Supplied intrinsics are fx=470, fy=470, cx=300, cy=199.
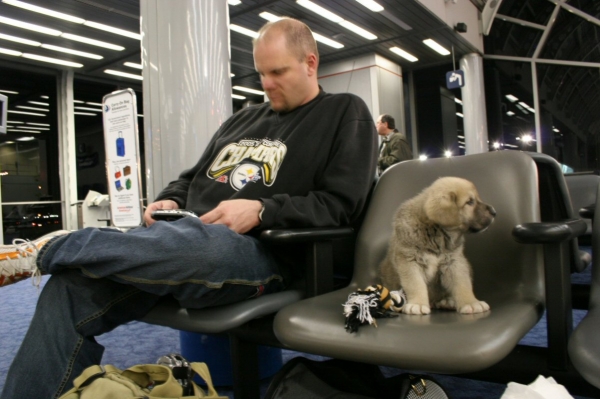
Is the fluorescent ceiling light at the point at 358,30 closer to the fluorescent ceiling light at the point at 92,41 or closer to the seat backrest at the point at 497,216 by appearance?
the fluorescent ceiling light at the point at 92,41

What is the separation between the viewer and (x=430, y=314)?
4.05 feet

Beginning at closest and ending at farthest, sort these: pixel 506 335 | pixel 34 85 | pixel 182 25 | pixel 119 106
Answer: pixel 506 335, pixel 182 25, pixel 119 106, pixel 34 85

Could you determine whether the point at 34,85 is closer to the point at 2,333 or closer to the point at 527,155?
the point at 2,333

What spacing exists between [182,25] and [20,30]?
19.6 ft

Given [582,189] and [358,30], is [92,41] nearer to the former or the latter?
[358,30]

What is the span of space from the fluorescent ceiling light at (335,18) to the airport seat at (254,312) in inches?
251

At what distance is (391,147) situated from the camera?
604 centimetres

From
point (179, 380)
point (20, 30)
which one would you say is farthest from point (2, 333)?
point (20, 30)

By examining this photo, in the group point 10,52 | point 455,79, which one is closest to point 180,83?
point 10,52

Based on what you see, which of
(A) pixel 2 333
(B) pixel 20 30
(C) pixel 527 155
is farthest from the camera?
(B) pixel 20 30

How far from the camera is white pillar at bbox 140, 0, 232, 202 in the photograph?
9.01 ft

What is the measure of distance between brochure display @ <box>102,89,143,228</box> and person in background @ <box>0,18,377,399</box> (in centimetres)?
182

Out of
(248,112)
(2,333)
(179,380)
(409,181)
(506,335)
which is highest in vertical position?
(248,112)

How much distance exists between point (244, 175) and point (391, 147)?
4.61 metres
